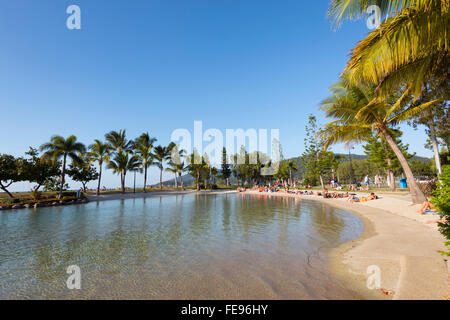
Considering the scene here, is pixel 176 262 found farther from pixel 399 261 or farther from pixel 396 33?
pixel 396 33

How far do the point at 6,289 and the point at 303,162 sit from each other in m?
41.9

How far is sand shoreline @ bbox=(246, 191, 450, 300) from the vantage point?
3148 millimetres

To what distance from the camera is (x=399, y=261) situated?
4508 millimetres

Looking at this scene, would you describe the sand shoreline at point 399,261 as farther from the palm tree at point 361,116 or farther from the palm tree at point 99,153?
the palm tree at point 99,153

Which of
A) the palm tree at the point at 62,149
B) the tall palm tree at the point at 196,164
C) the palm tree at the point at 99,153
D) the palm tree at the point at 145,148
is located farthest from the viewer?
the tall palm tree at the point at 196,164

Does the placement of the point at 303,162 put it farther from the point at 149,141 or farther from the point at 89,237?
the point at 89,237

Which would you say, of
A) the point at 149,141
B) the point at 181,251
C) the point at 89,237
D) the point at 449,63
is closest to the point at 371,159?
the point at 449,63

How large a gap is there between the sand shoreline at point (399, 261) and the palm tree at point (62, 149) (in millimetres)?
30148

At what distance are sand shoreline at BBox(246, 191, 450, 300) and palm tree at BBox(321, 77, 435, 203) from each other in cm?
563

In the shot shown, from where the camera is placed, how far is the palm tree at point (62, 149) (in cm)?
2440

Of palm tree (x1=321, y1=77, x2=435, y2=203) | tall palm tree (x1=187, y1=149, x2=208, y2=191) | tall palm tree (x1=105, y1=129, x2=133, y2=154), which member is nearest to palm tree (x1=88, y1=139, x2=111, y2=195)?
tall palm tree (x1=105, y1=129, x2=133, y2=154)

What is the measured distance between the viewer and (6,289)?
4.02 m

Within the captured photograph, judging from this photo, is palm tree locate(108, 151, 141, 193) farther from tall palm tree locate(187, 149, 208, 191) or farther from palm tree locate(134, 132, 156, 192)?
tall palm tree locate(187, 149, 208, 191)

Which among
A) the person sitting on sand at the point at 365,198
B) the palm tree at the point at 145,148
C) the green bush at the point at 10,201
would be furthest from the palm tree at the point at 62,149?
the person sitting on sand at the point at 365,198
